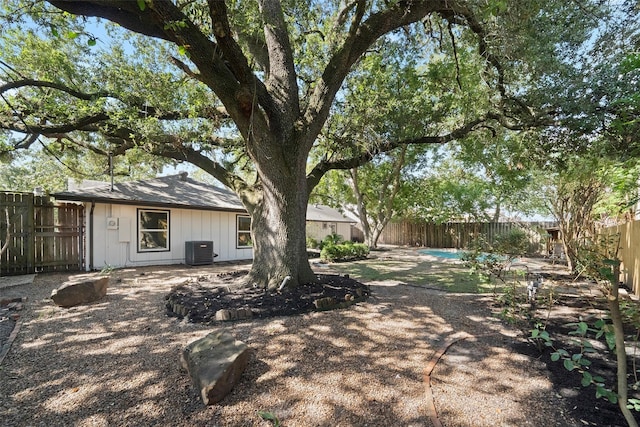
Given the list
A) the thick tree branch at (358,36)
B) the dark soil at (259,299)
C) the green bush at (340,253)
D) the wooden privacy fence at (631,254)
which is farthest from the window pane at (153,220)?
the wooden privacy fence at (631,254)

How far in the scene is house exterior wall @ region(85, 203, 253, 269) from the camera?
9312 millimetres

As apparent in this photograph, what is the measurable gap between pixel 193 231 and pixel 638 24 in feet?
40.3

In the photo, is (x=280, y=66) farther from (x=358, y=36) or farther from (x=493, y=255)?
(x=493, y=255)

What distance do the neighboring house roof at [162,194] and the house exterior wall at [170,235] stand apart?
45cm

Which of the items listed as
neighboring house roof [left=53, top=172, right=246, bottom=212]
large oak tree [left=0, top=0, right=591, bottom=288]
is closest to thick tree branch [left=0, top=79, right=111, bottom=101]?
large oak tree [left=0, top=0, right=591, bottom=288]

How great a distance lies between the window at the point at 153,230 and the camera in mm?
10180

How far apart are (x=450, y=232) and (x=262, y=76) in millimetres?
16716

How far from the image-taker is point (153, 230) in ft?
34.3

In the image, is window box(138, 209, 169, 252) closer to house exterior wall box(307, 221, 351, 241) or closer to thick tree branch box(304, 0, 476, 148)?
thick tree branch box(304, 0, 476, 148)

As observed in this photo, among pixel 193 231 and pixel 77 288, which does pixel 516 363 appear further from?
pixel 193 231

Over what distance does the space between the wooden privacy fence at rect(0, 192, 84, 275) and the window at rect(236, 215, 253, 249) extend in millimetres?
5170

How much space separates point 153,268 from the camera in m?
9.64

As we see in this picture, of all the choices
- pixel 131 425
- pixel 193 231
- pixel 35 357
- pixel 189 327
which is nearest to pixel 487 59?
pixel 189 327

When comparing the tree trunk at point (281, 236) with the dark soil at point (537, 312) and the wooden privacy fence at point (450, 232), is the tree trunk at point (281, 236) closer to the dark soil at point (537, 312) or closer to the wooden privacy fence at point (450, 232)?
the dark soil at point (537, 312)
